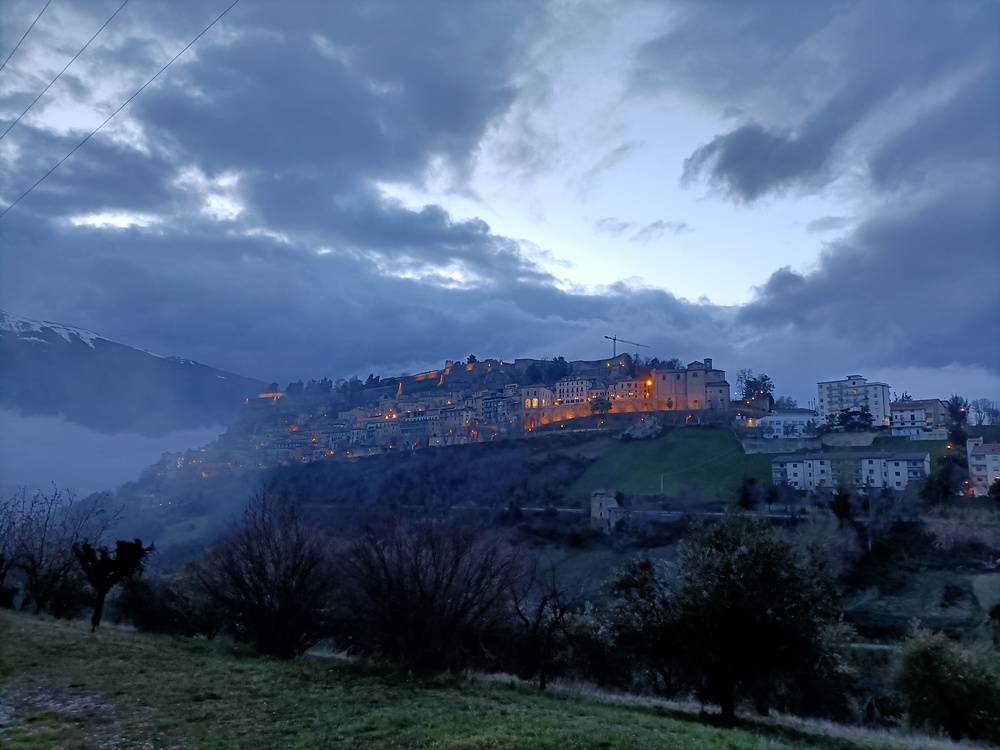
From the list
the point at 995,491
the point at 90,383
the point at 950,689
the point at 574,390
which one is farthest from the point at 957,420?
the point at 90,383

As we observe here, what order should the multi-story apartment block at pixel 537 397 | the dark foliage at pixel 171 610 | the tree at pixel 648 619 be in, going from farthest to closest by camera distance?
the multi-story apartment block at pixel 537 397 → the dark foliage at pixel 171 610 → the tree at pixel 648 619

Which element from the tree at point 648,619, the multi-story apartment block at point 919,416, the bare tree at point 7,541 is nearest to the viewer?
the tree at point 648,619

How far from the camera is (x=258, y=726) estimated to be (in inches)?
389

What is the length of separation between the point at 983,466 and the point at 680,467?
32539 millimetres

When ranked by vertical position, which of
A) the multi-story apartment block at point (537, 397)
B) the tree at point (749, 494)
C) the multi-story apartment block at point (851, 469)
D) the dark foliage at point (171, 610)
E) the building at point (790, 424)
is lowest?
the dark foliage at point (171, 610)

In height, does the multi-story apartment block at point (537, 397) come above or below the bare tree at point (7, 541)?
above

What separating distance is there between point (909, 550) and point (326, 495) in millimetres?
74406

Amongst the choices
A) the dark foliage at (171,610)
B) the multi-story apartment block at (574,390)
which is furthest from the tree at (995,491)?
the multi-story apartment block at (574,390)

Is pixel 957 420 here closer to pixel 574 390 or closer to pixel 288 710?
pixel 574 390

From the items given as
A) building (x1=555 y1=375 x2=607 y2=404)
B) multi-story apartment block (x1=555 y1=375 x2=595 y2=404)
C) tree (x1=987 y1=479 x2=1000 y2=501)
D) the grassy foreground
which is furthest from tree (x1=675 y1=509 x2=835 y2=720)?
building (x1=555 y1=375 x2=607 y2=404)

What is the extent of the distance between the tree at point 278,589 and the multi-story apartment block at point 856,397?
108565 millimetres

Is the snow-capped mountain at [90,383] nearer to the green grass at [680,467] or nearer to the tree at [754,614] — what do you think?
the green grass at [680,467]

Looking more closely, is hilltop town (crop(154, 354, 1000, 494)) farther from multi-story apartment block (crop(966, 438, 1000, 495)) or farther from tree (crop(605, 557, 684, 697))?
tree (crop(605, 557, 684, 697))

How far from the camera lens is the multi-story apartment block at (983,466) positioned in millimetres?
65875
